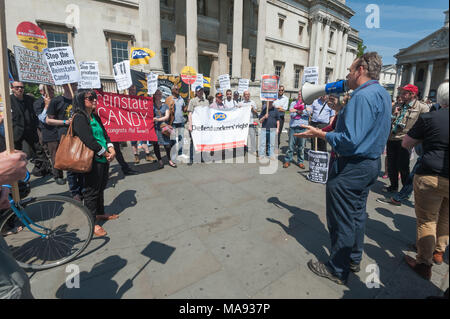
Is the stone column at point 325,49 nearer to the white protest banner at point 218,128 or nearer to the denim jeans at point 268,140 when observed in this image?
Answer: the denim jeans at point 268,140

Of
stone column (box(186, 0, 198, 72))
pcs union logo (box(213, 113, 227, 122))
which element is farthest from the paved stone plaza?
stone column (box(186, 0, 198, 72))

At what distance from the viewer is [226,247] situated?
2967 mm

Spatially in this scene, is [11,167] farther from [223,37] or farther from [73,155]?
[223,37]

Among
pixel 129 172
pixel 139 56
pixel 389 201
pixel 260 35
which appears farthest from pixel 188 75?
pixel 260 35

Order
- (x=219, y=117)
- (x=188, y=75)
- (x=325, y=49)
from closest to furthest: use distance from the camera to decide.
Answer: (x=219, y=117) → (x=188, y=75) → (x=325, y=49)

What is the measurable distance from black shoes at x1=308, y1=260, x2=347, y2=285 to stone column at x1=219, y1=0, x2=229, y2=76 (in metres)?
21.0

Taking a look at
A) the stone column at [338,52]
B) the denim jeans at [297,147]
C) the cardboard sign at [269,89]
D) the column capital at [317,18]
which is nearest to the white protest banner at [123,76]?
the cardboard sign at [269,89]

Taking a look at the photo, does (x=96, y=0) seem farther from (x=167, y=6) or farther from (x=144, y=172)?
(x=144, y=172)

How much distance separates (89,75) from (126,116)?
179cm

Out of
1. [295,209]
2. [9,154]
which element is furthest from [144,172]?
[9,154]

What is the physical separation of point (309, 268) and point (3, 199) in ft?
10.0

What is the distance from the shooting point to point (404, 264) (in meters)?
2.70
